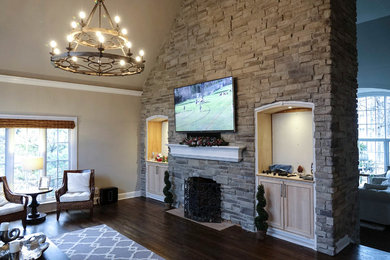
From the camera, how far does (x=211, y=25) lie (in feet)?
18.5

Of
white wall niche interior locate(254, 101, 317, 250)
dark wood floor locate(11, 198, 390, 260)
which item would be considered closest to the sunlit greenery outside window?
dark wood floor locate(11, 198, 390, 260)

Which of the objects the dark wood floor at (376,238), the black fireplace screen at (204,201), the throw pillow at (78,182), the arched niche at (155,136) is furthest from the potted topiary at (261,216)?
the throw pillow at (78,182)

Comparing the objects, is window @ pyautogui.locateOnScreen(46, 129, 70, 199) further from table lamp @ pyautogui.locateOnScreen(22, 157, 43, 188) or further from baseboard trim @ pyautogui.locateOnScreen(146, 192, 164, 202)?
baseboard trim @ pyautogui.locateOnScreen(146, 192, 164, 202)

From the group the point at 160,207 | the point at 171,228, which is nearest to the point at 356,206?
the point at 171,228

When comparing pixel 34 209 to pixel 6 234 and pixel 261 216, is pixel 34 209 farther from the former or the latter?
pixel 261 216

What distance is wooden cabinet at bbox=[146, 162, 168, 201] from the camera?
6.97 m

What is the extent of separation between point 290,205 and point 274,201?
29 centimetres

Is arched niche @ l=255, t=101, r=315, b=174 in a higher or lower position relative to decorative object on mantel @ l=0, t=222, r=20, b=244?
higher

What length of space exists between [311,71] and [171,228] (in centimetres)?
367

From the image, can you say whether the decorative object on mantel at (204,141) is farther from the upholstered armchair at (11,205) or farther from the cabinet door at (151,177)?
the upholstered armchair at (11,205)

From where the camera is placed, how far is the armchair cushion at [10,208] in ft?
15.0

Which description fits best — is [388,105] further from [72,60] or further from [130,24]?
[72,60]

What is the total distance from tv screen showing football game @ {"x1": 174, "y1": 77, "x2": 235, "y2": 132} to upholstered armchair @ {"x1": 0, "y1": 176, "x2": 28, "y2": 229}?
3.41 m

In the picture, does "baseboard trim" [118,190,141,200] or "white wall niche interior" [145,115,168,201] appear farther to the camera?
"baseboard trim" [118,190,141,200]
